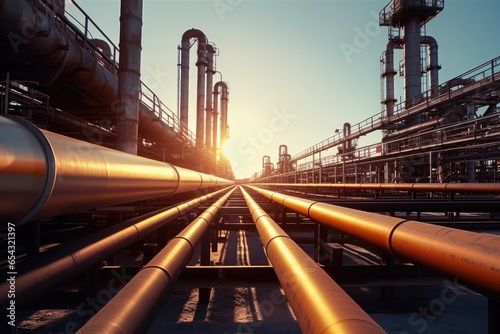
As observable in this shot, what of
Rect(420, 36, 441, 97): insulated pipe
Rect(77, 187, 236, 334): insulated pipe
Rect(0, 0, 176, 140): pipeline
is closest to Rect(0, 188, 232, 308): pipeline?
Rect(77, 187, 236, 334): insulated pipe

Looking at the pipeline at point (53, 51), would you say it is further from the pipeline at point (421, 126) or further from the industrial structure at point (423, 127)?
the pipeline at point (421, 126)

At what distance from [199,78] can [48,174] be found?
25.0 m

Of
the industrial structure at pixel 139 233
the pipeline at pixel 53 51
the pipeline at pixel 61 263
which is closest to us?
the industrial structure at pixel 139 233

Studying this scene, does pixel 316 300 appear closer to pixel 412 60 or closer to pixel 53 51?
pixel 53 51

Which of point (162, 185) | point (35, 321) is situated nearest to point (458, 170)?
point (162, 185)

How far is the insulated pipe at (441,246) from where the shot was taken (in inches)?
32.6

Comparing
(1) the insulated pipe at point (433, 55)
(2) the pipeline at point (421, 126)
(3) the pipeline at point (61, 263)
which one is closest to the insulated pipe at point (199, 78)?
(2) the pipeline at point (421, 126)

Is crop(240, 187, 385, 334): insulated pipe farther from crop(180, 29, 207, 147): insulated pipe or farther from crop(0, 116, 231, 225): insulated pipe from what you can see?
crop(180, 29, 207, 147): insulated pipe

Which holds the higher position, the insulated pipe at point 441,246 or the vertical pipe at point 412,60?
the vertical pipe at point 412,60

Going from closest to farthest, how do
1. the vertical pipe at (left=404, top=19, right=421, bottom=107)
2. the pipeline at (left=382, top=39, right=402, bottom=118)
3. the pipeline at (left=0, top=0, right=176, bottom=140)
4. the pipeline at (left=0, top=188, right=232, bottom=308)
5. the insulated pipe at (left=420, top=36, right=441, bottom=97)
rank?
the pipeline at (left=0, top=188, right=232, bottom=308)
the pipeline at (left=0, top=0, right=176, bottom=140)
the vertical pipe at (left=404, top=19, right=421, bottom=107)
the insulated pipe at (left=420, top=36, right=441, bottom=97)
the pipeline at (left=382, top=39, right=402, bottom=118)

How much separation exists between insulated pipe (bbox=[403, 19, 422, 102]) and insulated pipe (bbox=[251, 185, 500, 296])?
22.2 meters

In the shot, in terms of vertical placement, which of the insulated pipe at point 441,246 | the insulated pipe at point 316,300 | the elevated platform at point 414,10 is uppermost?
the elevated platform at point 414,10

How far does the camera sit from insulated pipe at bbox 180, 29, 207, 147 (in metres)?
21.8

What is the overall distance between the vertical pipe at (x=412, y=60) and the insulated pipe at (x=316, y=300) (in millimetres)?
22400
